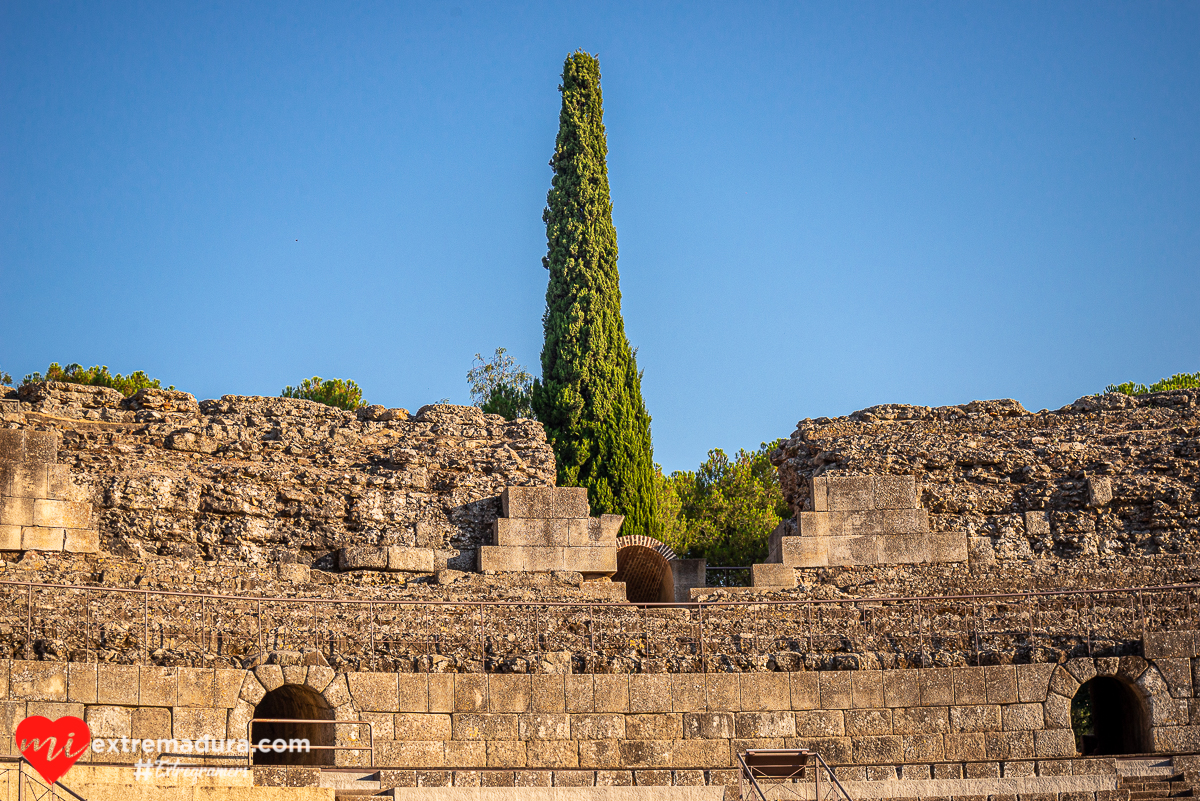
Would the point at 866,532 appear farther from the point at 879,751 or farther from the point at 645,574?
the point at 645,574

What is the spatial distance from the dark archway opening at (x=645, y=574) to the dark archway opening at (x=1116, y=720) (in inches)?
284

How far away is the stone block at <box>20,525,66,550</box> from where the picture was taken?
690 inches

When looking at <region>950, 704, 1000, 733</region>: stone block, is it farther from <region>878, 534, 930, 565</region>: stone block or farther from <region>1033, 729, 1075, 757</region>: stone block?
<region>878, 534, 930, 565</region>: stone block

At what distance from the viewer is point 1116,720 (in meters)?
19.4

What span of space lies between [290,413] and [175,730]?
23.8 feet

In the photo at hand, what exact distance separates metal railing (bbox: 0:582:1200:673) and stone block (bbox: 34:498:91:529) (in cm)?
185

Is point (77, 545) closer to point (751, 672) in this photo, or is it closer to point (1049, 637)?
point (751, 672)

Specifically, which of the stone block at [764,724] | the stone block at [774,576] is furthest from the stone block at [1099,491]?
the stone block at [764,724]

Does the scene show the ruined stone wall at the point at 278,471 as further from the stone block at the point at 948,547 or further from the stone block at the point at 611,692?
the stone block at the point at 948,547

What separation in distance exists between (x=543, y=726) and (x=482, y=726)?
0.72m

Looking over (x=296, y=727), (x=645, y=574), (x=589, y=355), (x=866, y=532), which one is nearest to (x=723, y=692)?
(x=866, y=532)

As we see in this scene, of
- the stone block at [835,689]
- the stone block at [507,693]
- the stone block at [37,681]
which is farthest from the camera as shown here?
the stone block at [835,689]

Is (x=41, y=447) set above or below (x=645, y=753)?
above

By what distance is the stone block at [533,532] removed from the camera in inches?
774
